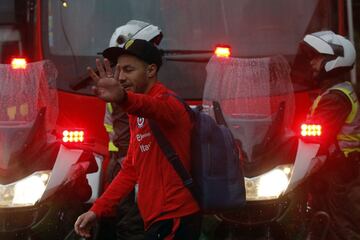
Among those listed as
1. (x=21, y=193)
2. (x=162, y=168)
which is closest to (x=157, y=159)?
(x=162, y=168)

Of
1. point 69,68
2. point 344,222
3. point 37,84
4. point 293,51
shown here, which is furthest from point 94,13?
point 344,222

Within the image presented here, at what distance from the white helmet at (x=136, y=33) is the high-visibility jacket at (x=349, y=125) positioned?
127 cm

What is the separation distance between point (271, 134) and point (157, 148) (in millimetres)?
1634

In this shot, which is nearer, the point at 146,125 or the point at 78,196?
the point at 146,125

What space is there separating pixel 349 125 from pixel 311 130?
404mm

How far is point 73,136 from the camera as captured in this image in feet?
16.9

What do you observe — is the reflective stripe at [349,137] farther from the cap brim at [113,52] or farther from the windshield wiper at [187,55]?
the cap brim at [113,52]

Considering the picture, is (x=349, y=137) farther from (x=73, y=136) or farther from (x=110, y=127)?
(x=73, y=136)

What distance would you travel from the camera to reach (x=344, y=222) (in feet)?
17.4

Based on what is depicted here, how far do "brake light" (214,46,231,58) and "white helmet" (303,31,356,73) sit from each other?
0.69m

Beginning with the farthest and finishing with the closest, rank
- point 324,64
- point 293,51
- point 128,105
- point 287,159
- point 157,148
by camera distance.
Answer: point 293,51 < point 324,64 < point 287,159 < point 157,148 < point 128,105

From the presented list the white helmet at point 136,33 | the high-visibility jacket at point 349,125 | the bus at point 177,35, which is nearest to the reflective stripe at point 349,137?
the high-visibility jacket at point 349,125

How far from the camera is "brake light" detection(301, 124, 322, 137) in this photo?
5.11 m

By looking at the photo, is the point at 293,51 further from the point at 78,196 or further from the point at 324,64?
the point at 78,196
